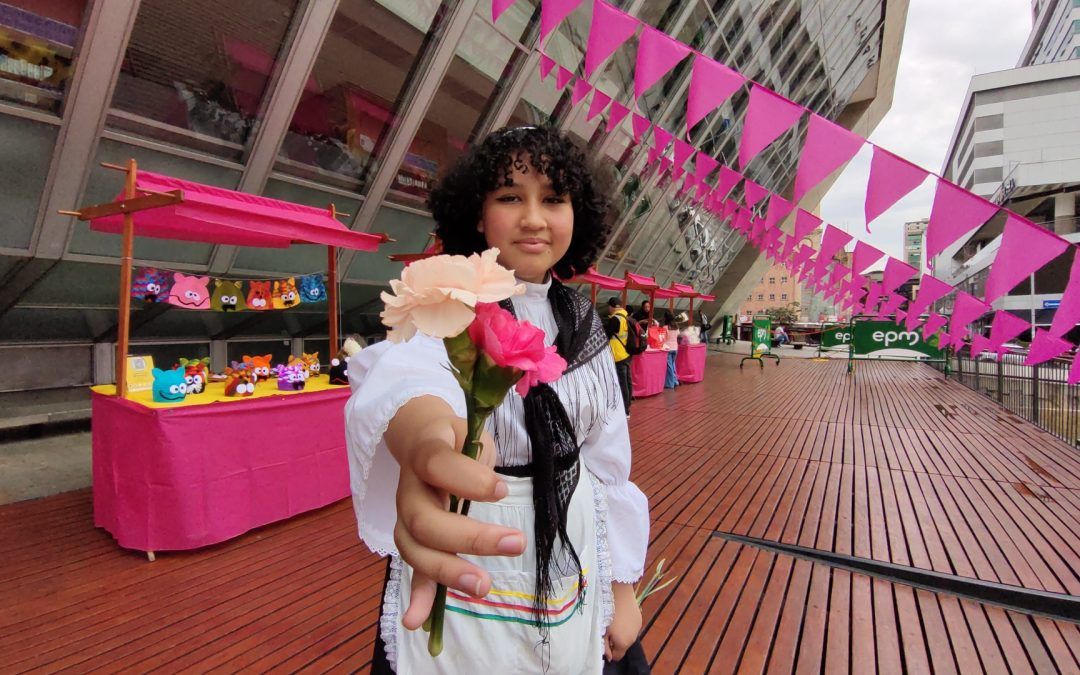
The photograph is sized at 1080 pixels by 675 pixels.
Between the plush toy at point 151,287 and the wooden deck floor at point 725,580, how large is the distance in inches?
67.8

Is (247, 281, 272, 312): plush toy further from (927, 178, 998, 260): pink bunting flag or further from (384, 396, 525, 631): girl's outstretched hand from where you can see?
(927, 178, 998, 260): pink bunting flag

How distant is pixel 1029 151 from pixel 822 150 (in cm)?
6365

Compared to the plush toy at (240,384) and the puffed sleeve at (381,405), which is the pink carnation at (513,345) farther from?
the plush toy at (240,384)

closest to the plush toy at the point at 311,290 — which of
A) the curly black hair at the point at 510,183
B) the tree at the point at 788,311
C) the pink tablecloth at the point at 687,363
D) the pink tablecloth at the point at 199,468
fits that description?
the pink tablecloth at the point at 199,468

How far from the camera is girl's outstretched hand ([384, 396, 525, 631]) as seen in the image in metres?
0.59

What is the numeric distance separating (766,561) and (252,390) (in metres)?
3.62

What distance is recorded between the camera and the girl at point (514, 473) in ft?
2.10

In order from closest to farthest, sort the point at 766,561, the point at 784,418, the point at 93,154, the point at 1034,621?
1. the point at 1034,621
2. the point at 766,561
3. the point at 93,154
4. the point at 784,418

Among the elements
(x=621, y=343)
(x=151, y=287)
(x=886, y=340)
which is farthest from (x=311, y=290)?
(x=886, y=340)

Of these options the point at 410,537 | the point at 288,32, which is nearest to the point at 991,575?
the point at 410,537

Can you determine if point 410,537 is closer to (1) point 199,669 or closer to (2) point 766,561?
(1) point 199,669

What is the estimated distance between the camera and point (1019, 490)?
15.1ft

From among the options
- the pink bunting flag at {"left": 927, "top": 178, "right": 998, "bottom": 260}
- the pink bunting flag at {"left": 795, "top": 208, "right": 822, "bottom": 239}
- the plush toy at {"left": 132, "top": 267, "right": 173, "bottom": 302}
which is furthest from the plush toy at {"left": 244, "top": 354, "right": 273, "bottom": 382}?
the pink bunting flag at {"left": 795, "top": 208, "right": 822, "bottom": 239}

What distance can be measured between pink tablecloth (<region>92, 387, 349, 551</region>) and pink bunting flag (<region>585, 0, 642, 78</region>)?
3493 mm
